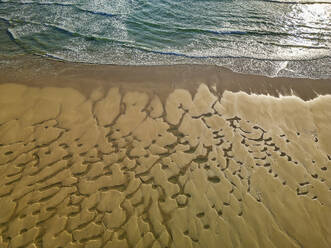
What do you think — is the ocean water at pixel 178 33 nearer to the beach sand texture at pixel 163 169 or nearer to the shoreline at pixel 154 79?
the shoreline at pixel 154 79

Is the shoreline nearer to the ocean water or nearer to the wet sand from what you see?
the wet sand

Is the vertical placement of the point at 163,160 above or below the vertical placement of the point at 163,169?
above

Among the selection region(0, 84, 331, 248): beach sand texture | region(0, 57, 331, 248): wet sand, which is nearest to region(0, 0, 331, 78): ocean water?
region(0, 57, 331, 248): wet sand

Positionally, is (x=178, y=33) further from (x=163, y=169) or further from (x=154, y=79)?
(x=163, y=169)

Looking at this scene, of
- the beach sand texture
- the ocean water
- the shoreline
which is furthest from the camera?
the ocean water

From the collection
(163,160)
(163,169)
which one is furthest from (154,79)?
(163,169)
